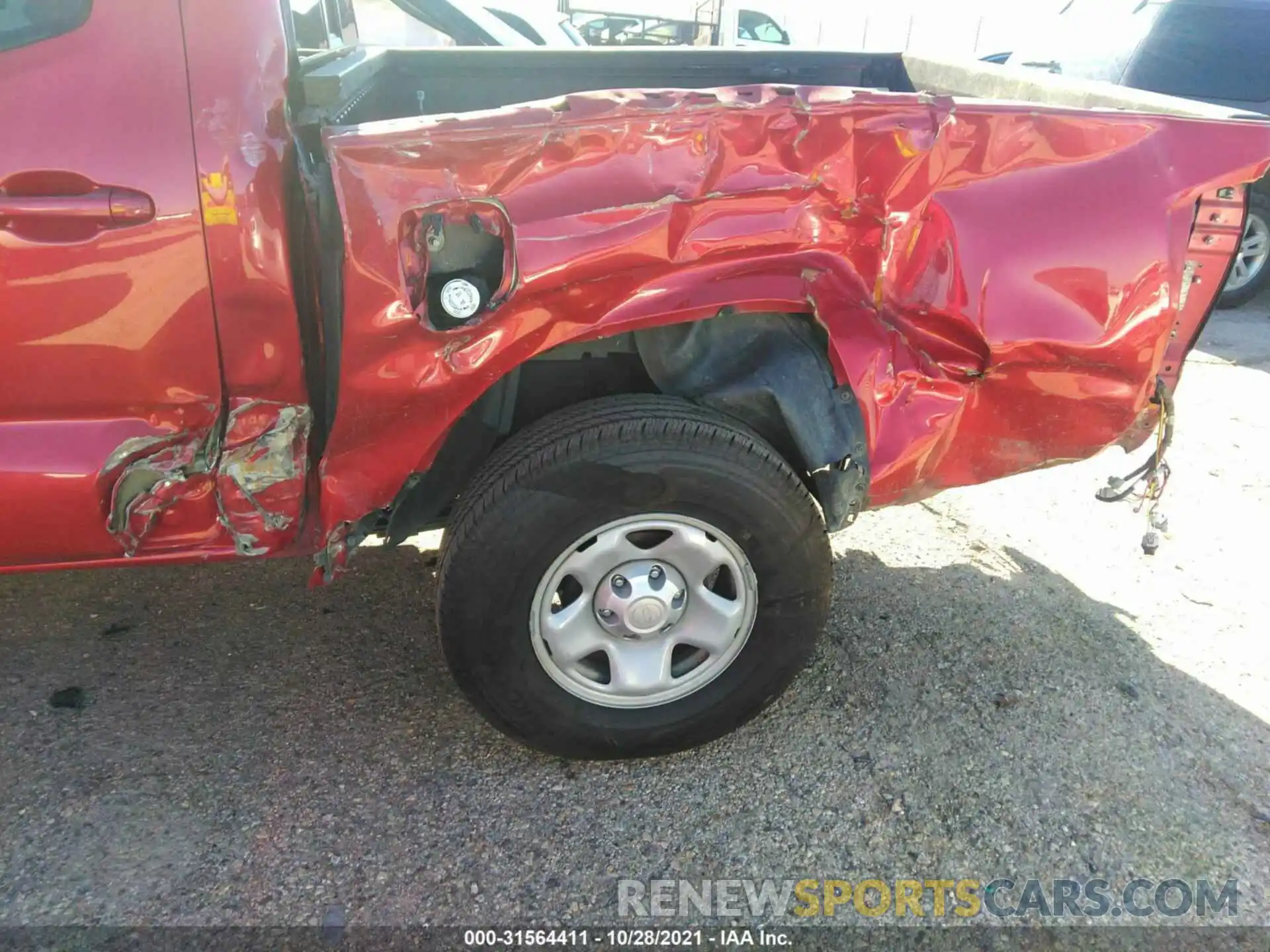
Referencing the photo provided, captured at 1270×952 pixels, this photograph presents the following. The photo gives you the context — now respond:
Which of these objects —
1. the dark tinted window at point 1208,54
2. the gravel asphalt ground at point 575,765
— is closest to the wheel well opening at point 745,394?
the gravel asphalt ground at point 575,765

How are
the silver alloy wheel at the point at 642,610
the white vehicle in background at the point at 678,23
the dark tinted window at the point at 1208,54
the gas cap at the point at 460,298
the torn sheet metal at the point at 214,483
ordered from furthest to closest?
the white vehicle in background at the point at 678,23 < the dark tinted window at the point at 1208,54 < the silver alloy wheel at the point at 642,610 < the torn sheet metal at the point at 214,483 < the gas cap at the point at 460,298

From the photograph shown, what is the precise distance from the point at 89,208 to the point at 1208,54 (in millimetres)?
6968

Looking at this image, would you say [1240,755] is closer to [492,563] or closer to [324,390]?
[492,563]

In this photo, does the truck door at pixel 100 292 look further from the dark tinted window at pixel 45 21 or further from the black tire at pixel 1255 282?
the black tire at pixel 1255 282

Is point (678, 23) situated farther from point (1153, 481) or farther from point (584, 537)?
point (584, 537)

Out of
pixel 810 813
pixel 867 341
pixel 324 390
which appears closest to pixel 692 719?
pixel 810 813

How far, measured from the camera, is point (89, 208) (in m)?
1.79

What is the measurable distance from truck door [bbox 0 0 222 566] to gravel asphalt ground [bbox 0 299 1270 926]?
67 cm

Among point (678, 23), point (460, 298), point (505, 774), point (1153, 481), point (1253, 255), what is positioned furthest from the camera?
point (678, 23)

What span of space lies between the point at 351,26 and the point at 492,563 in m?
2.79

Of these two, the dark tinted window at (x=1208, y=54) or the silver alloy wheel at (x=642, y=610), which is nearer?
the silver alloy wheel at (x=642, y=610)

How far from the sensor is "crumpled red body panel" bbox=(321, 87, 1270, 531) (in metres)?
1.84

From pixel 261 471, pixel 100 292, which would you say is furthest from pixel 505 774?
pixel 100 292

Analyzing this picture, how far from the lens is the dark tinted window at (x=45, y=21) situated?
1.77 meters
